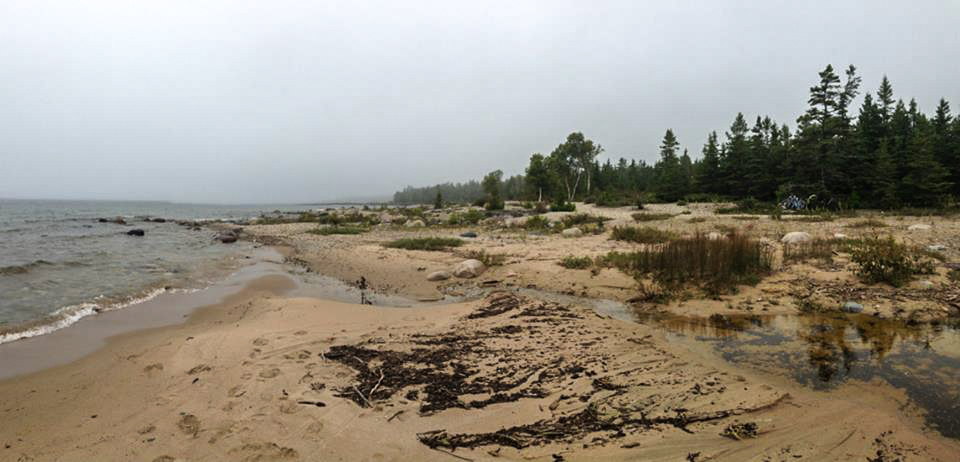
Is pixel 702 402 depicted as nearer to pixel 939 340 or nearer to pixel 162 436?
pixel 939 340

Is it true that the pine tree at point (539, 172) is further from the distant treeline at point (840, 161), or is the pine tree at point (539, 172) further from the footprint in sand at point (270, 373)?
the footprint in sand at point (270, 373)

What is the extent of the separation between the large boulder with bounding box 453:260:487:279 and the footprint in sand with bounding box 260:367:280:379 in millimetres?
6217

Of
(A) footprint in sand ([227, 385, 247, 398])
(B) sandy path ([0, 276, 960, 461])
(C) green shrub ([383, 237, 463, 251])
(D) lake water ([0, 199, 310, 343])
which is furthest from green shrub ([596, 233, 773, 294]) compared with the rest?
(D) lake water ([0, 199, 310, 343])

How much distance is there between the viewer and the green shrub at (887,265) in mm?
8023

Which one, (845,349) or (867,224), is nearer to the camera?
(845,349)

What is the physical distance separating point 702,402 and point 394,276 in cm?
865

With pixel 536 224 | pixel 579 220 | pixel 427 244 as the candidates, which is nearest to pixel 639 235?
pixel 427 244

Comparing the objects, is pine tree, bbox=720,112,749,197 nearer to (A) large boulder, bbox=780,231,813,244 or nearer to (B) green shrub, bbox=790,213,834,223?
(B) green shrub, bbox=790,213,834,223

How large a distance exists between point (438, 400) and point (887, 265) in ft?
30.5

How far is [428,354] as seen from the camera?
5328mm

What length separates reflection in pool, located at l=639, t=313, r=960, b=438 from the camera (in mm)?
4379

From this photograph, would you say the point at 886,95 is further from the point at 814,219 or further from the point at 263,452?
the point at 263,452

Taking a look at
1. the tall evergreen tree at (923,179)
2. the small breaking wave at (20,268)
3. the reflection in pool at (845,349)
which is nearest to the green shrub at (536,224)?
the reflection in pool at (845,349)

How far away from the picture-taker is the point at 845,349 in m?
5.43
